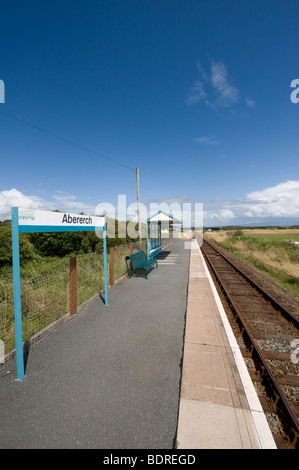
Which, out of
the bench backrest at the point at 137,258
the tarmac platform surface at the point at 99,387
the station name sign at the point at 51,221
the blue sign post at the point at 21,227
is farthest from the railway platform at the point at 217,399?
the bench backrest at the point at 137,258

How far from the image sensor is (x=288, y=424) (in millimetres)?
2475

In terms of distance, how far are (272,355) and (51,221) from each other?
4441 millimetres

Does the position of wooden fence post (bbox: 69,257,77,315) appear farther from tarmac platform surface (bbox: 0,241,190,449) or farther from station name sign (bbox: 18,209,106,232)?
station name sign (bbox: 18,209,106,232)

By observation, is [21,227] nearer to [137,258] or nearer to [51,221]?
[51,221]

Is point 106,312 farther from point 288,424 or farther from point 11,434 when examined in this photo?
point 288,424

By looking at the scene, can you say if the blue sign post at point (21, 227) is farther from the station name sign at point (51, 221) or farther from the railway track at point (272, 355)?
the railway track at point (272, 355)

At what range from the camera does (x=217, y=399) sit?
2641 mm

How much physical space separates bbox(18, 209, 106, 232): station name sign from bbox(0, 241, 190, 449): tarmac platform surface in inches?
82.1

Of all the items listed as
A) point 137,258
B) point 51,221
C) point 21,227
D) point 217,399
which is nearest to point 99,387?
point 217,399

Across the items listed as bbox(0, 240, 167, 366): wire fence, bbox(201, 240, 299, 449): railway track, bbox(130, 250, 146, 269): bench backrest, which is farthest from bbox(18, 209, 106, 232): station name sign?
bbox(201, 240, 299, 449): railway track

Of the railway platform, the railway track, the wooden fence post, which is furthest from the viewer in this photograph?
the wooden fence post

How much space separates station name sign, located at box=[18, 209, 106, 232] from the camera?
3158 mm

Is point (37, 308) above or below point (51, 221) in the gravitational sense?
below
